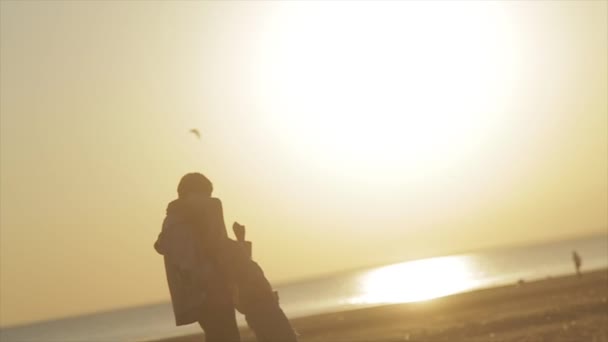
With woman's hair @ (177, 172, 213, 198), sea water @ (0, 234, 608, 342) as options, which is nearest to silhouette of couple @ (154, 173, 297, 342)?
woman's hair @ (177, 172, 213, 198)

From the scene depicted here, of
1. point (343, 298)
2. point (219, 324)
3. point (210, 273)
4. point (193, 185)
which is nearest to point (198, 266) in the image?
point (210, 273)

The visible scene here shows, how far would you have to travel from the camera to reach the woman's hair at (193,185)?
860 centimetres

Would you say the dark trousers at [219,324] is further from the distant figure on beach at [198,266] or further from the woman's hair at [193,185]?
the woman's hair at [193,185]

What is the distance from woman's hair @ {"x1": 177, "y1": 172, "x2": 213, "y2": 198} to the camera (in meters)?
8.60

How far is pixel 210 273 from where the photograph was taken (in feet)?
27.1

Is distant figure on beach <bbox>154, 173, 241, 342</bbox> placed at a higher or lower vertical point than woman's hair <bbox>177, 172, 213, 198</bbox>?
lower

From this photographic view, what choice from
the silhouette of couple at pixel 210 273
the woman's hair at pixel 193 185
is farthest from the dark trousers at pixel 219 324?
the woman's hair at pixel 193 185

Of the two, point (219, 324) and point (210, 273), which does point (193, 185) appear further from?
Answer: point (219, 324)

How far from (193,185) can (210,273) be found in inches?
34.8

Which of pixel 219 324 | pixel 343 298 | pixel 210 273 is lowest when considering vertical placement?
pixel 219 324

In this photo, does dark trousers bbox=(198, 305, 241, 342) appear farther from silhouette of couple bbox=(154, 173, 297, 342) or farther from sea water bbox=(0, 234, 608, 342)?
sea water bbox=(0, 234, 608, 342)

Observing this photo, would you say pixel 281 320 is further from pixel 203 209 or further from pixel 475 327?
pixel 475 327

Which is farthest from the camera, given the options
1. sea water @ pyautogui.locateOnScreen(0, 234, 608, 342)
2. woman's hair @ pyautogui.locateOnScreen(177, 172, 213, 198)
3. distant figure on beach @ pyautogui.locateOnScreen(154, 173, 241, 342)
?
sea water @ pyautogui.locateOnScreen(0, 234, 608, 342)

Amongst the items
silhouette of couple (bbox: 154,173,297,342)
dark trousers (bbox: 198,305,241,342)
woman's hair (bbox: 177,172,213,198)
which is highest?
woman's hair (bbox: 177,172,213,198)
